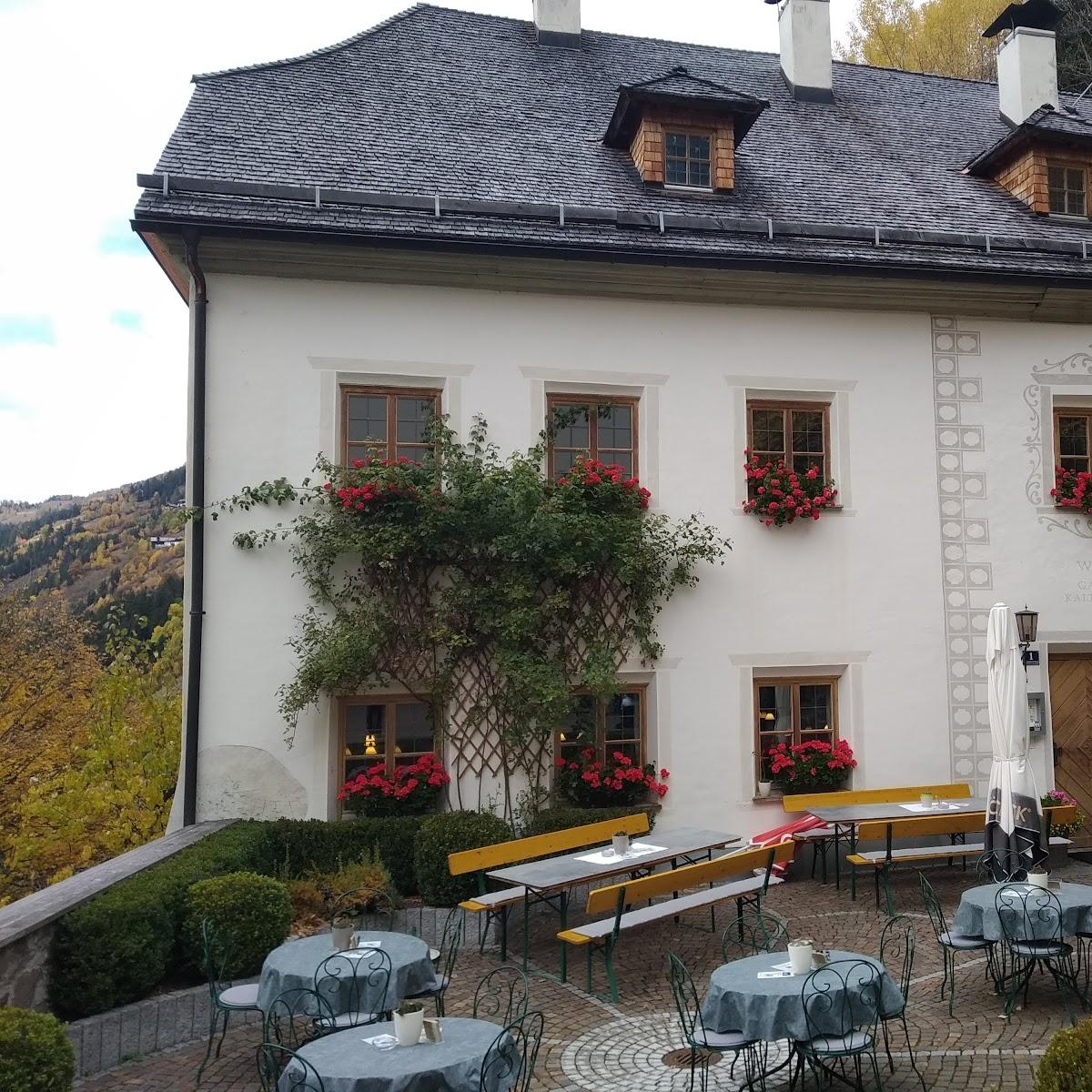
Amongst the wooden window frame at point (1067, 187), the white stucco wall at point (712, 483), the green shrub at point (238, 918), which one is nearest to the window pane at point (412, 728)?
the white stucco wall at point (712, 483)

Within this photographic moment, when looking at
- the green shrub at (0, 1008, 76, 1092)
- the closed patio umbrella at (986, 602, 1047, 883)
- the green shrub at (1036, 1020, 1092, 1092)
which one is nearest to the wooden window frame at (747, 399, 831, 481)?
the closed patio umbrella at (986, 602, 1047, 883)

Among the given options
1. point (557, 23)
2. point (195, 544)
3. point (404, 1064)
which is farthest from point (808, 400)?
point (404, 1064)

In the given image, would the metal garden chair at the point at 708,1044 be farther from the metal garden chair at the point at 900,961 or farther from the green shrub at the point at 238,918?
the green shrub at the point at 238,918

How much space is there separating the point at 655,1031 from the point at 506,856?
236 cm

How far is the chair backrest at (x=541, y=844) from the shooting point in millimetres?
8805

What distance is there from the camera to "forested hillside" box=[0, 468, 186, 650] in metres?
35.9

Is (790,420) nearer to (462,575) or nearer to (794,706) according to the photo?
(794,706)

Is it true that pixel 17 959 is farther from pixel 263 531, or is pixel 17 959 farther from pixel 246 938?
pixel 263 531

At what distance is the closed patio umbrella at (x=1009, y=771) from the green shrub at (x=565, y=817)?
3.29 meters

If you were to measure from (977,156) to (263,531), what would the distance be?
35.0 feet

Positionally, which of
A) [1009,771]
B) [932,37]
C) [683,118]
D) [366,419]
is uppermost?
[932,37]

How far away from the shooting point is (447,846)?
926cm

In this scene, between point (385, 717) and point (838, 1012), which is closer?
point (838, 1012)

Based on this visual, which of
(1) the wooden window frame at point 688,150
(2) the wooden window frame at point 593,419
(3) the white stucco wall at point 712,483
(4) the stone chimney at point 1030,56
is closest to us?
(3) the white stucco wall at point 712,483
